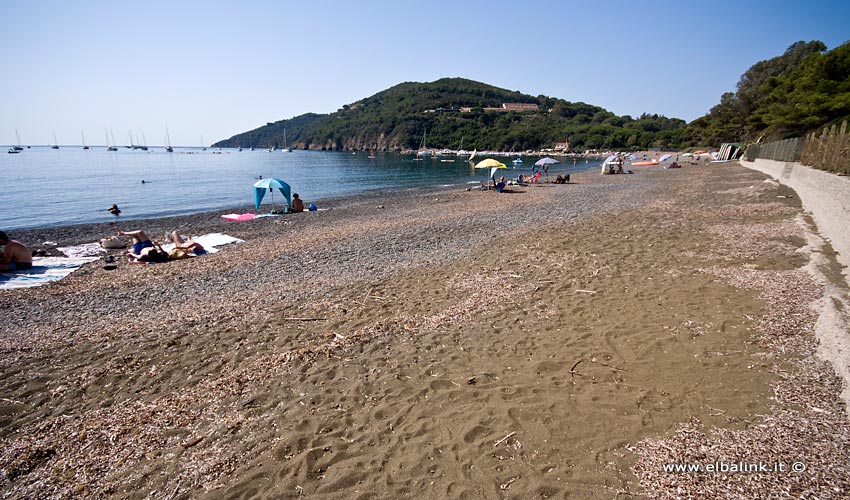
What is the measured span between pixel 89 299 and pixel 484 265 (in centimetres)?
863

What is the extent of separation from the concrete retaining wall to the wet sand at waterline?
54 cm

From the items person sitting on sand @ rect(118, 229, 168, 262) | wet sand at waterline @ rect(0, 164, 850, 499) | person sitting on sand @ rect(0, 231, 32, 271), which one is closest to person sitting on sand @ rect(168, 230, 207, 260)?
person sitting on sand @ rect(118, 229, 168, 262)

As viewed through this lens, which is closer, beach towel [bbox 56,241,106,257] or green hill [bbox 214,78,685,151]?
beach towel [bbox 56,241,106,257]

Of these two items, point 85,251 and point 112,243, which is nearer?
point 85,251

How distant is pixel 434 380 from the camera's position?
15.1 ft

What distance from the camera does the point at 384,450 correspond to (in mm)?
3512

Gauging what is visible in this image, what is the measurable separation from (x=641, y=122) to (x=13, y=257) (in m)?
188

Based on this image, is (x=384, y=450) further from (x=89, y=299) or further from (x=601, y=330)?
(x=89, y=299)

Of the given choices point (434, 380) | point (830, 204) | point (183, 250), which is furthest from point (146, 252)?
point (830, 204)

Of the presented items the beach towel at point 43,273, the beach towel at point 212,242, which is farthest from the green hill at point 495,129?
the beach towel at point 43,273

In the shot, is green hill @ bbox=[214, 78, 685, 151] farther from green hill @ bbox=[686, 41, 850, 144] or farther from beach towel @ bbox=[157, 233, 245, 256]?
beach towel @ bbox=[157, 233, 245, 256]

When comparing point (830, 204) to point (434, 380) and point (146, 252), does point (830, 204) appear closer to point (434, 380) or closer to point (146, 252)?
point (434, 380)

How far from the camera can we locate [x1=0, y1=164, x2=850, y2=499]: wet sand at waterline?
3.21 m

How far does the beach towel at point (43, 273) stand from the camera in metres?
9.42
